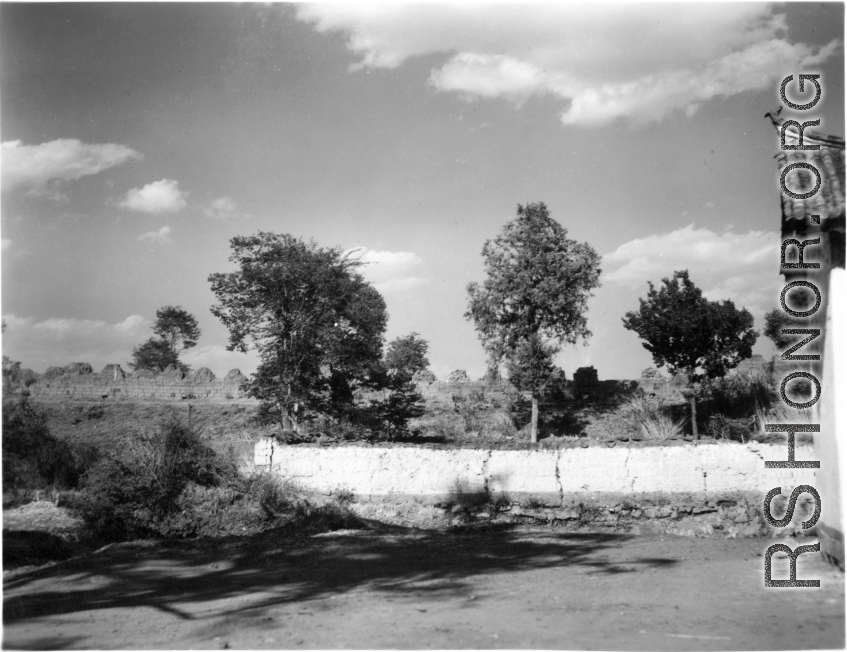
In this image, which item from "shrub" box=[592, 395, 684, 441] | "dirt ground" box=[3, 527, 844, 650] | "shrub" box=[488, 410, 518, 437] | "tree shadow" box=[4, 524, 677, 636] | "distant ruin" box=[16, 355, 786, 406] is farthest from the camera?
"distant ruin" box=[16, 355, 786, 406]

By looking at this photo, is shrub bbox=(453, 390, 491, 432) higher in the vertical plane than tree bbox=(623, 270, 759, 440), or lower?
lower

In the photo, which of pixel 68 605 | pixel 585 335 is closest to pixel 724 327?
pixel 585 335

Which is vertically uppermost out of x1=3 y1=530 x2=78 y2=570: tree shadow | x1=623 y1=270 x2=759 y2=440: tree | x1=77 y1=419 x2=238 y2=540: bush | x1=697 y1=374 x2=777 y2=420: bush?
x1=623 y1=270 x2=759 y2=440: tree

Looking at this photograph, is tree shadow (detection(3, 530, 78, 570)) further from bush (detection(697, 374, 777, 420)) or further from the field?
bush (detection(697, 374, 777, 420))

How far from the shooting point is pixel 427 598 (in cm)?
646

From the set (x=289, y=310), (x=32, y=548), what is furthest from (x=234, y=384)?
(x=32, y=548)

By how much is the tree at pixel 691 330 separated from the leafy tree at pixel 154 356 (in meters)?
32.5

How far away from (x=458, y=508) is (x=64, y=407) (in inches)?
681

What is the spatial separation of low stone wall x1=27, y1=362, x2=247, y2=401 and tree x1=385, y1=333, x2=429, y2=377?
9.04 meters

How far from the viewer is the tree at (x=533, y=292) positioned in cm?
1909

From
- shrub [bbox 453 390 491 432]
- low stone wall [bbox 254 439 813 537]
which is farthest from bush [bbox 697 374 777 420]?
low stone wall [bbox 254 439 813 537]

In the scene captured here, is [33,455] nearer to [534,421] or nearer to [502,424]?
[534,421]

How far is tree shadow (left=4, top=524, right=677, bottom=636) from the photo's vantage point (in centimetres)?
675

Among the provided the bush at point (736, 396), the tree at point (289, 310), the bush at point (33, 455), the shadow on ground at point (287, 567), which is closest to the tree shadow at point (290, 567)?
the shadow on ground at point (287, 567)
